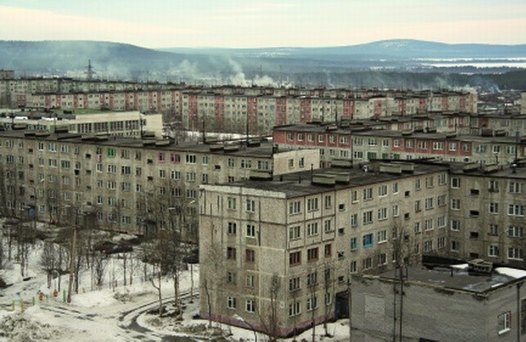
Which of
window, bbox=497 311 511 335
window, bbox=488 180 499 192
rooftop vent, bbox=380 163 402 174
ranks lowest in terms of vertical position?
window, bbox=497 311 511 335

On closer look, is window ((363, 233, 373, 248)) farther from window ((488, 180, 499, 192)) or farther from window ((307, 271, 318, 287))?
window ((488, 180, 499, 192))

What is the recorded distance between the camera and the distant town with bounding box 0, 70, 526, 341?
82.8ft

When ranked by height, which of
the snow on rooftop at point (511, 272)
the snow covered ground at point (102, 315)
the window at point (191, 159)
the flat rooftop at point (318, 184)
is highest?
the flat rooftop at point (318, 184)

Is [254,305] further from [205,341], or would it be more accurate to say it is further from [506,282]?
[506,282]

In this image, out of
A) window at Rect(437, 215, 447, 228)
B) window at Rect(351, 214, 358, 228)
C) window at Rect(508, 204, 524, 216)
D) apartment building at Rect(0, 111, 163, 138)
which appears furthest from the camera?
apartment building at Rect(0, 111, 163, 138)

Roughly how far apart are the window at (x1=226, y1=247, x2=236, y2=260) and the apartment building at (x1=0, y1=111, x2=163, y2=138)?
32.0 m

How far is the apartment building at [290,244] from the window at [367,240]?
0.04 metres

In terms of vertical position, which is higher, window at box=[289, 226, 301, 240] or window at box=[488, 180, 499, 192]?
window at box=[488, 180, 499, 192]

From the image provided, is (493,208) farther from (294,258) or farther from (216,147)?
(216,147)

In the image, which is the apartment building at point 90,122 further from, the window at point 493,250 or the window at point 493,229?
the window at point 493,250

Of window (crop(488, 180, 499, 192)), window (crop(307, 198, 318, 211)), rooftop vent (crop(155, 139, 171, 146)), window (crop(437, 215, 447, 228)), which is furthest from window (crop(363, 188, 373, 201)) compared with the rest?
rooftop vent (crop(155, 139, 171, 146))

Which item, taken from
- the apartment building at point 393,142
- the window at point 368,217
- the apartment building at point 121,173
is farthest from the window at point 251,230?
the apartment building at point 393,142

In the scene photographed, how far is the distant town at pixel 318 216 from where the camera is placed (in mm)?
25250

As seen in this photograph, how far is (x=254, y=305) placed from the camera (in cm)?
3011
